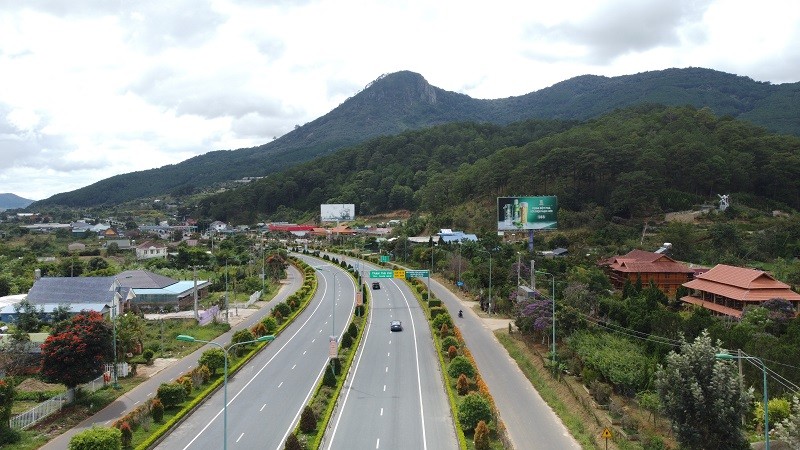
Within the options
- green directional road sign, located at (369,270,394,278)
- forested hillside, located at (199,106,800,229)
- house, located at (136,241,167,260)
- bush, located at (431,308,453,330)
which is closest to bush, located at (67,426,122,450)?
bush, located at (431,308,453,330)

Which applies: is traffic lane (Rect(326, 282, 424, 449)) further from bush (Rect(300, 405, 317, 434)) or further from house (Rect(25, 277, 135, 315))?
house (Rect(25, 277, 135, 315))

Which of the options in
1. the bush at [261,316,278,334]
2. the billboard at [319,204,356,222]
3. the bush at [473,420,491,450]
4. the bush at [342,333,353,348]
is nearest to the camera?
the bush at [473,420,491,450]

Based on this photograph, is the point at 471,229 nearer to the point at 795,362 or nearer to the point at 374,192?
the point at 374,192

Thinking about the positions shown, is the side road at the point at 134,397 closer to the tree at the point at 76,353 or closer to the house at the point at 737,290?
the tree at the point at 76,353

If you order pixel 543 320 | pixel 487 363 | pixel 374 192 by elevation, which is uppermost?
pixel 374 192

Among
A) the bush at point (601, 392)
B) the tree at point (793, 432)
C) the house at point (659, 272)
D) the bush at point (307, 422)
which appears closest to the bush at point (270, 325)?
the bush at point (307, 422)

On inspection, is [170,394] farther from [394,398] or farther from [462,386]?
[462,386]

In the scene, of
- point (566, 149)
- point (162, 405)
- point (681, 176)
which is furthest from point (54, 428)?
point (681, 176)
